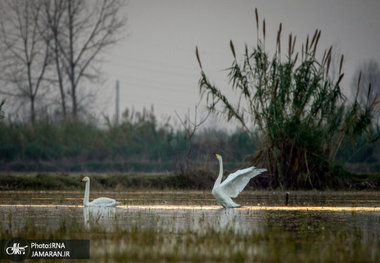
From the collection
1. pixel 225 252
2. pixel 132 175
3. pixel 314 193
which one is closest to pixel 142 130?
pixel 132 175

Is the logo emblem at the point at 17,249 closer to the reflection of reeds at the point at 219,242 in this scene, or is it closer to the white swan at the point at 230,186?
the reflection of reeds at the point at 219,242

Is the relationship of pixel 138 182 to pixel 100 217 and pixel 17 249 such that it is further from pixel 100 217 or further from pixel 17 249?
pixel 17 249

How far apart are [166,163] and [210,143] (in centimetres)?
317

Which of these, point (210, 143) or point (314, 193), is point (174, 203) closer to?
point (314, 193)

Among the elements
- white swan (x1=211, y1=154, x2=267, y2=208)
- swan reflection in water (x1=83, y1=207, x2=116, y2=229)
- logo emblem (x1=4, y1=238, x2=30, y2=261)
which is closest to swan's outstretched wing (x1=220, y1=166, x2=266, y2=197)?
white swan (x1=211, y1=154, x2=267, y2=208)

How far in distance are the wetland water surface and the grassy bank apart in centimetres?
642

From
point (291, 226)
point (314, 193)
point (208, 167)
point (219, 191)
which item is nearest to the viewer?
point (291, 226)

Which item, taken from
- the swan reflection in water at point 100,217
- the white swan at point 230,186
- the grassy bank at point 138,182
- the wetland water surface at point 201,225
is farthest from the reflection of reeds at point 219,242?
the grassy bank at point 138,182

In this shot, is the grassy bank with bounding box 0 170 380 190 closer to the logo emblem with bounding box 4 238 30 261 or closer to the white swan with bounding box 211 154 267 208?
the white swan with bounding box 211 154 267 208

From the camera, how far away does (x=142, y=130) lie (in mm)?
33406

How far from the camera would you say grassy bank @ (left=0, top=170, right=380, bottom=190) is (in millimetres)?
20922

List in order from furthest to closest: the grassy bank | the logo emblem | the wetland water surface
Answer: the grassy bank → the wetland water surface → the logo emblem

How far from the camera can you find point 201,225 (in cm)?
955

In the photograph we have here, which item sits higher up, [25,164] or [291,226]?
[25,164]
